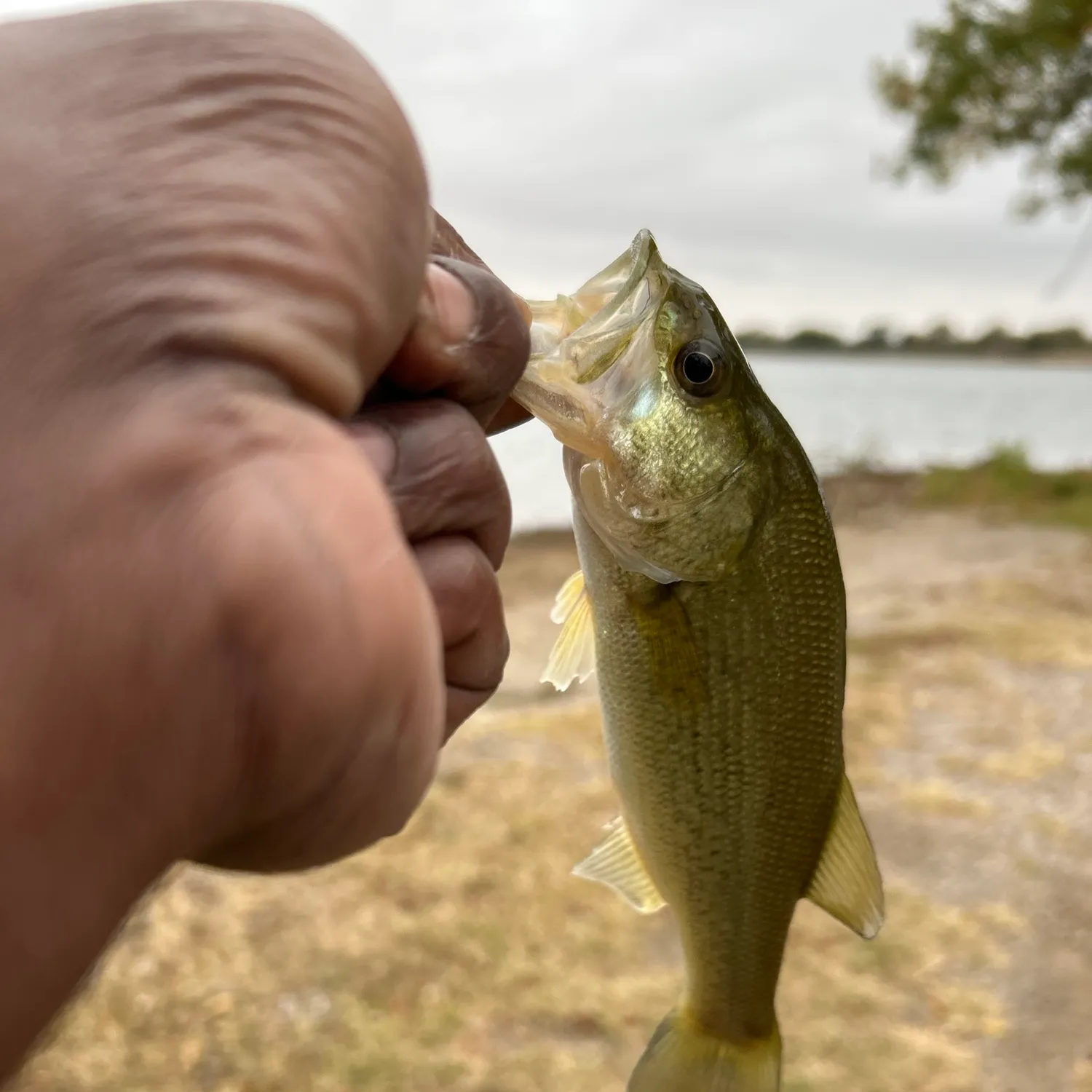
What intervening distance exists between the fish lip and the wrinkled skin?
2.60ft

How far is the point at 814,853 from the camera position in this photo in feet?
5.78

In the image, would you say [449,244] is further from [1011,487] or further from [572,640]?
[1011,487]

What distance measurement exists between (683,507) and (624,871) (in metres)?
0.74

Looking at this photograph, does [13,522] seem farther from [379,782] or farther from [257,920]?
[257,920]

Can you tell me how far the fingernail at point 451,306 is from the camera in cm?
102

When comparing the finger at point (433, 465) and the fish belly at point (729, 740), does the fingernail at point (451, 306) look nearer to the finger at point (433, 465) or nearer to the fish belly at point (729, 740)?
the finger at point (433, 465)

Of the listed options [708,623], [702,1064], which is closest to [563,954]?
[702,1064]

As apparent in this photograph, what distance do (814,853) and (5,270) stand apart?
1538 mm

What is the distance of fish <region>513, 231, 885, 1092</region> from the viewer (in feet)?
5.23

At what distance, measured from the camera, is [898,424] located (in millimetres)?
28719

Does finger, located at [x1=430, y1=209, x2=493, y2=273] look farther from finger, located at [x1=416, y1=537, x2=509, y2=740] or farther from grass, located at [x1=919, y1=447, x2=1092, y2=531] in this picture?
grass, located at [x1=919, y1=447, x2=1092, y2=531]

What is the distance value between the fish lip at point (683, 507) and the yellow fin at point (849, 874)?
0.54 metres

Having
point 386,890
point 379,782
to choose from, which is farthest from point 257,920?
point 379,782

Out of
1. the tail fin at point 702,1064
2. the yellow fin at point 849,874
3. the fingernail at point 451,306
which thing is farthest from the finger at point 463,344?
the tail fin at point 702,1064
